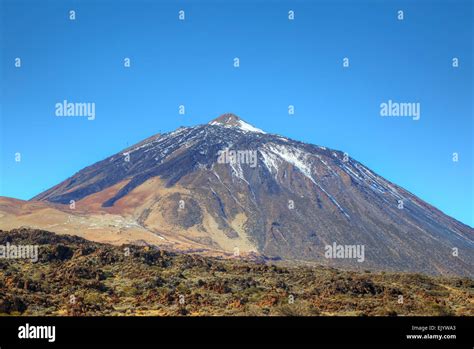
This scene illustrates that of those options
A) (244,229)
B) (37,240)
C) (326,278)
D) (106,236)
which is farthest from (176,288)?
(244,229)

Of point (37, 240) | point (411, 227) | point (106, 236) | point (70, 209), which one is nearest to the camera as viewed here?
point (37, 240)
